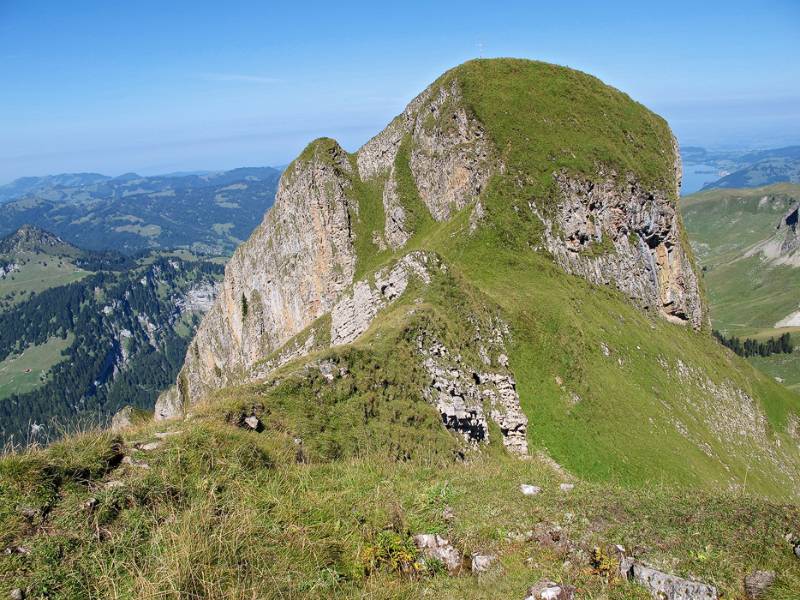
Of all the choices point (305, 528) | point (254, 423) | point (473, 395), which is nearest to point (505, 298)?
point (473, 395)

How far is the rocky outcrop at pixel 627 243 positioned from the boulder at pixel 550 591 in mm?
40607

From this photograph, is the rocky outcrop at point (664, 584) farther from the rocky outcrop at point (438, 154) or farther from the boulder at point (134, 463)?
the rocky outcrop at point (438, 154)

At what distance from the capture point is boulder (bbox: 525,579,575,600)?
7.83 metres

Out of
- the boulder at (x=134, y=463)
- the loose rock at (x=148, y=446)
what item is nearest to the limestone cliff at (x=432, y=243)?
the loose rock at (x=148, y=446)

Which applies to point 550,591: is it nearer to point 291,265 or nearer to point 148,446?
point 148,446

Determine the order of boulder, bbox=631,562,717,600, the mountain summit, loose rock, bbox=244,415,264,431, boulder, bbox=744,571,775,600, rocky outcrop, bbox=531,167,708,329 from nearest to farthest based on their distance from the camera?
1. boulder, bbox=744,571,775,600
2. boulder, bbox=631,562,717,600
3. loose rock, bbox=244,415,264,431
4. the mountain summit
5. rocky outcrop, bbox=531,167,708,329

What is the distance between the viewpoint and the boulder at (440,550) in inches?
342

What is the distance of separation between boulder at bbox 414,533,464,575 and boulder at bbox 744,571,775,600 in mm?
4452

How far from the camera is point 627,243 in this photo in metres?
53.8

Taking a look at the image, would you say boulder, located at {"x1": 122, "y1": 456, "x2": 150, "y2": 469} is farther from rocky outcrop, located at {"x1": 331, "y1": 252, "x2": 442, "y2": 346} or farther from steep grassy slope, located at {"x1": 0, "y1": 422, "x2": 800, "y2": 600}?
rocky outcrop, located at {"x1": 331, "y1": 252, "x2": 442, "y2": 346}

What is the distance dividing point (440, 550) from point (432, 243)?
A: 3979cm

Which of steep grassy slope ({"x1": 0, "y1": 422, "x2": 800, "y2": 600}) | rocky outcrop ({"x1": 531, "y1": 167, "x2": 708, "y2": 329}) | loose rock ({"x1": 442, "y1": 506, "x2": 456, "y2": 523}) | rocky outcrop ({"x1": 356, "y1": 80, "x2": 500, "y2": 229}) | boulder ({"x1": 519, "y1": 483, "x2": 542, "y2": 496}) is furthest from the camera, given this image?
rocky outcrop ({"x1": 356, "y1": 80, "x2": 500, "y2": 229})

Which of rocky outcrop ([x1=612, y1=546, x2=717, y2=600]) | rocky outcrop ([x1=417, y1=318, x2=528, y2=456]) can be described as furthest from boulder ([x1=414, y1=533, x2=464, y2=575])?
rocky outcrop ([x1=417, y1=318, x2=528, y2=456])

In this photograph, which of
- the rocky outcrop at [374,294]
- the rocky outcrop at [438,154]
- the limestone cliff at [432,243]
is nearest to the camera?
the limestone cliff at [432,243]
